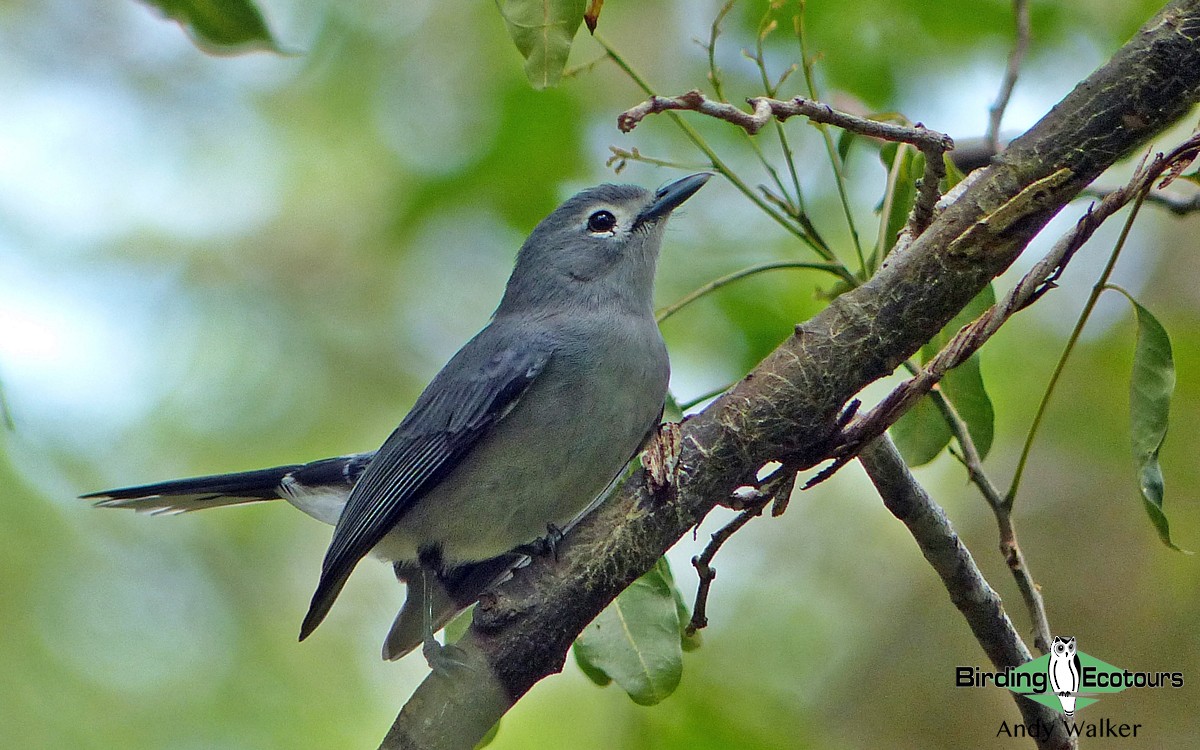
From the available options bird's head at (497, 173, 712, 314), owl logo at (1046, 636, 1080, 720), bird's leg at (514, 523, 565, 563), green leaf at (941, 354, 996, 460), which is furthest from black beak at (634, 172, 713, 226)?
owl logo at (1046, 636, 1080, 720)

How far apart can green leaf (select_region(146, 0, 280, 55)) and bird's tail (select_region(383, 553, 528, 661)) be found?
79.9 inches

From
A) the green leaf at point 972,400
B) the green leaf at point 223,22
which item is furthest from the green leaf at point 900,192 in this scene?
the green leaf at point 223,22

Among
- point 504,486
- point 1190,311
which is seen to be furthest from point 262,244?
point 1190,311

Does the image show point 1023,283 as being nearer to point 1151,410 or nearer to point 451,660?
point 1151,410

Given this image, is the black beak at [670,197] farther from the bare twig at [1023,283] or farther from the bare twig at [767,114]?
the bare twig at [1023,283]

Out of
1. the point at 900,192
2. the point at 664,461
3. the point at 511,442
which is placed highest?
the point at 900,192

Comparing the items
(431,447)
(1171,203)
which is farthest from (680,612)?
(1171,203)

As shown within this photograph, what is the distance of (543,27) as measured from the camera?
7.25ft

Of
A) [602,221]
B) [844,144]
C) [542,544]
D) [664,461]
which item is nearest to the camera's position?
[664,461]

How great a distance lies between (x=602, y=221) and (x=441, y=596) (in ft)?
5.21

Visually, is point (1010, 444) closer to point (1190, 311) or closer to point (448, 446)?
point (1190, 311)

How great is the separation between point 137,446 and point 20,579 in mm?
1101

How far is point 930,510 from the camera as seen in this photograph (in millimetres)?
2672

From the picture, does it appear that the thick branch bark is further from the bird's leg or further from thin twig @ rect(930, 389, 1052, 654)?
the bird's leg
